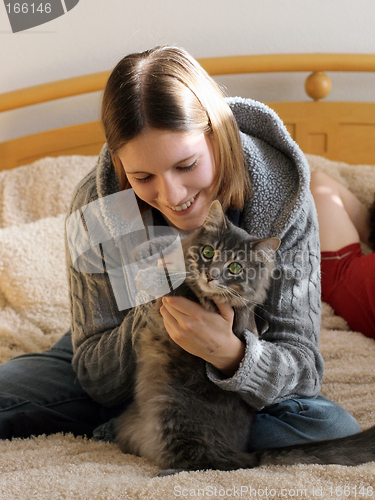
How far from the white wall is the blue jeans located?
1.49m

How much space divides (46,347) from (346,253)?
1.27m

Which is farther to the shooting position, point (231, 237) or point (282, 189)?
point (282, 189)

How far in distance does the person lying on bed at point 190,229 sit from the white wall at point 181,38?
1.15 meters

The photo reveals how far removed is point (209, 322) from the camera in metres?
1.00

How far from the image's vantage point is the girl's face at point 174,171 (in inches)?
41.0

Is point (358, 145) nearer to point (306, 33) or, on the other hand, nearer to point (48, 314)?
point (306, 33)

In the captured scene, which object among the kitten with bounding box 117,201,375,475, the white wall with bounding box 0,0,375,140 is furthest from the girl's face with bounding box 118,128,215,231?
the white wall with bounding box 0,0,375,140

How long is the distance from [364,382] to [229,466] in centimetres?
68

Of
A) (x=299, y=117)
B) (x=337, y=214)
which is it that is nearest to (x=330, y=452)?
(x=337, y=214)

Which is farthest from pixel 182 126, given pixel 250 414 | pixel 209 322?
pixel 250 414

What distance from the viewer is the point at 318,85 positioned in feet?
7.83

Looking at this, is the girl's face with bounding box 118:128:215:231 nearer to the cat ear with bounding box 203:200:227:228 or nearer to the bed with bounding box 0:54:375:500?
the cat ear with bounding box 203:200:227:228

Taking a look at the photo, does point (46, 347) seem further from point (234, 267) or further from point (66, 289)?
point (234, 267)

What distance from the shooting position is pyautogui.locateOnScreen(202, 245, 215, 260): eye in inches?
38.7
